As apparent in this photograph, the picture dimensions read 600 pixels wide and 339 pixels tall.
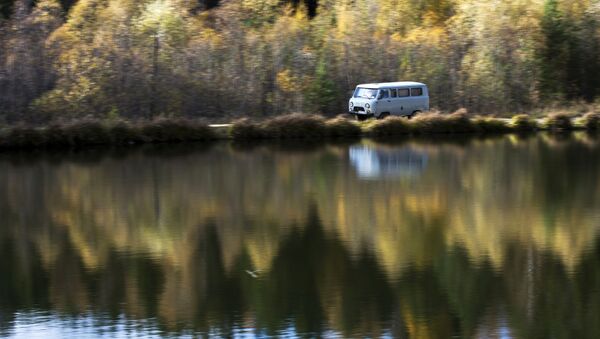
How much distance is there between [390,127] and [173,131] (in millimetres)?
7094

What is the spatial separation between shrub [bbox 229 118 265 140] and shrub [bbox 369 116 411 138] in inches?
144

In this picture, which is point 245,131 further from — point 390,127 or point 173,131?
point 390,127

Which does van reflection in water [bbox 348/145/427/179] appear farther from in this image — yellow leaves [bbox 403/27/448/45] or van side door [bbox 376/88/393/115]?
yellow leaves [bbox 403/27/448/45]

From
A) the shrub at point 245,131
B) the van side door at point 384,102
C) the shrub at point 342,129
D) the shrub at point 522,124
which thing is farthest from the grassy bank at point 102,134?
the shrub at point 522,124

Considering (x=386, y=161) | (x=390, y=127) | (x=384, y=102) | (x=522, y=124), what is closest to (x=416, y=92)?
(x=384, y=102)

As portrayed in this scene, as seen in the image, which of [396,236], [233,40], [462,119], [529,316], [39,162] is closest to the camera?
[529,316]

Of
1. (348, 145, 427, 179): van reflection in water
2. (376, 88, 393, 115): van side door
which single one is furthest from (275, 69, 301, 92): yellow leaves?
(348, 145, 427, 179): van reflection in water

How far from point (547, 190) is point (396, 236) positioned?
551 centimetres

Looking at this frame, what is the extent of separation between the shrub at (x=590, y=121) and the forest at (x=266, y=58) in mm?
4448

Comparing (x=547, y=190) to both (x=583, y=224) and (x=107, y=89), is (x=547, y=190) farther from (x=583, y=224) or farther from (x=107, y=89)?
(x=107, y=89)

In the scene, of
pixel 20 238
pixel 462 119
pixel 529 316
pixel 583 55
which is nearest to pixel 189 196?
pixel 20 238

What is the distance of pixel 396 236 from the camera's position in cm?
1584

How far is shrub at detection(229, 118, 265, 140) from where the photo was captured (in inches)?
1303

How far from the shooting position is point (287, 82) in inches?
1535
